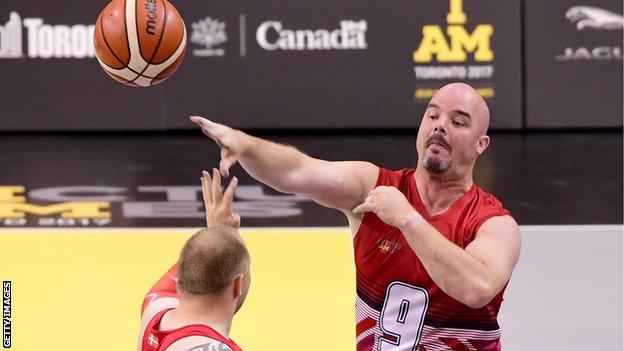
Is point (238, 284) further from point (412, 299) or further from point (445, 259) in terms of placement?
point (412, 299)

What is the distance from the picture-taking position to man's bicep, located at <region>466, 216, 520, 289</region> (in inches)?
157

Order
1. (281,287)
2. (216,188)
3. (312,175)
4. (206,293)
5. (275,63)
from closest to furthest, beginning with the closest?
(206,293) → (216,188) → (312,175) → (281,287) → (275,63)

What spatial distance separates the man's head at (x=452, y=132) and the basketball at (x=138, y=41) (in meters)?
2.08

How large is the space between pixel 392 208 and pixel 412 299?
1.74ft

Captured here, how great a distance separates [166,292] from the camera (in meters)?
3.86

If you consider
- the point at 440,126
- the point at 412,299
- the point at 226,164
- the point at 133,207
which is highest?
the point at 440,126

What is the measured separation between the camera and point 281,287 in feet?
23.2

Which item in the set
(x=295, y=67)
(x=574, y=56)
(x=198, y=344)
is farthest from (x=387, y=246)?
(x=574, y=56)

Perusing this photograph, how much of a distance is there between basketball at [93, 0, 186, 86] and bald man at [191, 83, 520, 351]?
1.86 m

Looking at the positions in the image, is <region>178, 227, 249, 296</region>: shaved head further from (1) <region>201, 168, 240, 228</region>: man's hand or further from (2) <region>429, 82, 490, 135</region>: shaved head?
(2) <region>429, 82, 490, 135</region>: shaved head

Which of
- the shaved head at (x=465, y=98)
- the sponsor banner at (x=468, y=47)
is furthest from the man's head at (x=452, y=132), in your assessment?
the sponsor banner at (x=468, y=47)

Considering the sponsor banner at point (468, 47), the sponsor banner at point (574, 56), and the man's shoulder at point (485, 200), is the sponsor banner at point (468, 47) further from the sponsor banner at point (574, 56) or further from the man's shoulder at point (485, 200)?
the man's shoulder at point (485, 200)

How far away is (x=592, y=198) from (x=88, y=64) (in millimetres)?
6140

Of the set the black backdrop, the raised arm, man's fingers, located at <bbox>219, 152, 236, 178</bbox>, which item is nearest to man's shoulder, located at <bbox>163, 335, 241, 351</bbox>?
man's fingers, located at <bbox>219, 152, 236, 178</bbox>
